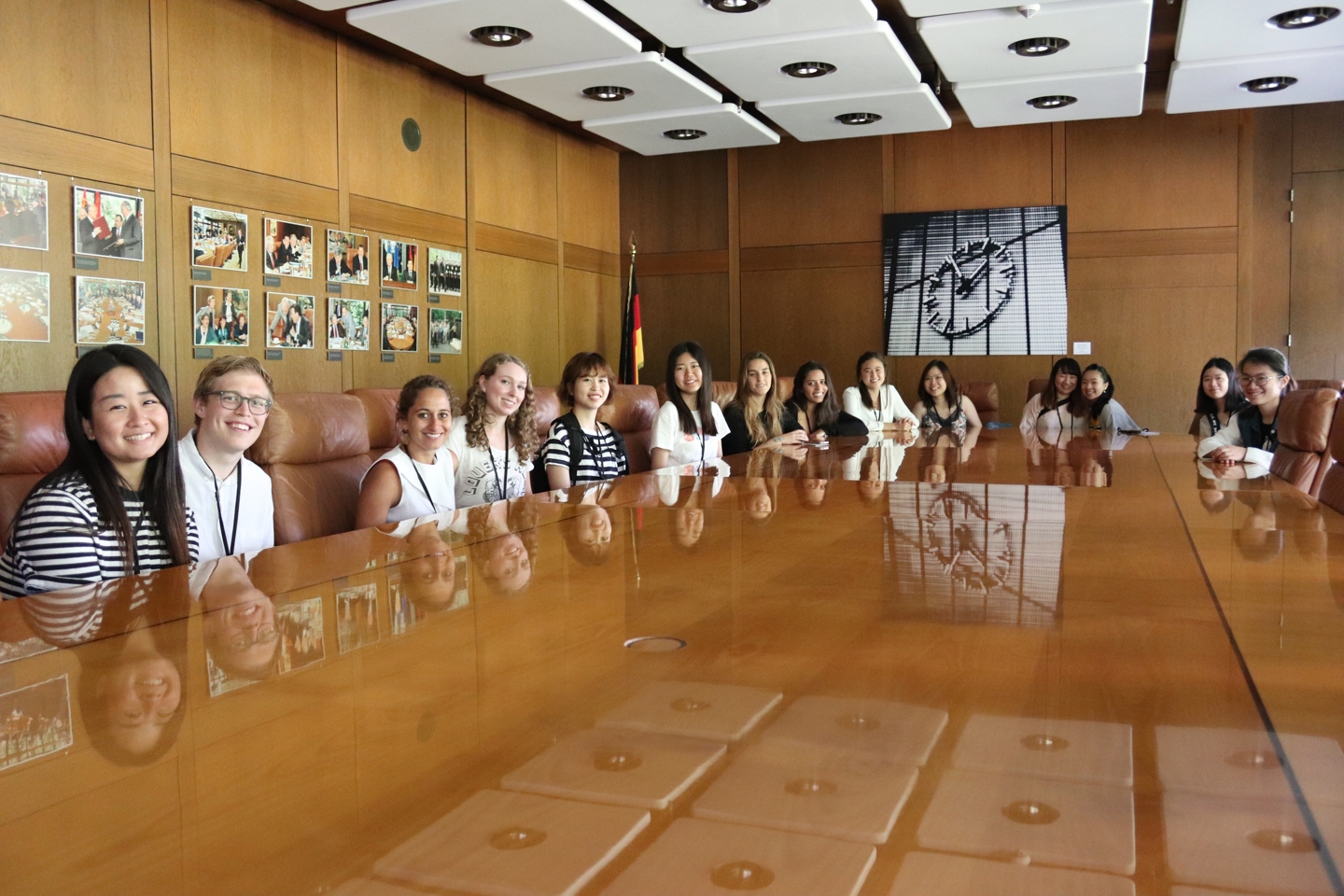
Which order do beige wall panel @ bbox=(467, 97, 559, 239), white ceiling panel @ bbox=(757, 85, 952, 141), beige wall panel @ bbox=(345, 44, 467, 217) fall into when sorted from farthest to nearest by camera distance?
1. beige wall panel @ bbox=(467, 97, 559, 239)
2. white ceiling panel @ bbox=(757, 85, 952, 141)
3. beige wall panel @ bbox=(345, 44, 467, 217)

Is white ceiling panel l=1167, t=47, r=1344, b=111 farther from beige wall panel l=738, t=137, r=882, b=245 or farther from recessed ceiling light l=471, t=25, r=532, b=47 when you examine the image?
recessed ceiling light l=471, t=25, r=532, b=47

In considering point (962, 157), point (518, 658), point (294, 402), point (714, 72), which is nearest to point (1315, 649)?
point (518, 658)

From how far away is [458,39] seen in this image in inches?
231

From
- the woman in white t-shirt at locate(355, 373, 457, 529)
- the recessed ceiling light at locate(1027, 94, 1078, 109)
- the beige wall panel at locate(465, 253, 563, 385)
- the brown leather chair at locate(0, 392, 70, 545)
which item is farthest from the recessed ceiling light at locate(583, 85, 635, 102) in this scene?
the brown leather chair at locate(0, 392, 70, 545)

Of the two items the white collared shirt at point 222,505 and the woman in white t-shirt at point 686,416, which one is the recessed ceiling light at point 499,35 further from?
the white collared shirt at point 222,505

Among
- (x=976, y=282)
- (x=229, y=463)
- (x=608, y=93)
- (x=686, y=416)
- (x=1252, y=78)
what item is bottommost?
(x=229, y=463)

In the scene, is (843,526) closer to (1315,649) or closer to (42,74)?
(1315,649)

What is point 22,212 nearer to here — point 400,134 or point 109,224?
point 109,224

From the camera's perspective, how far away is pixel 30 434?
2682 mm

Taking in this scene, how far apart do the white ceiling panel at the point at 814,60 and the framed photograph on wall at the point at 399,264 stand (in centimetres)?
227

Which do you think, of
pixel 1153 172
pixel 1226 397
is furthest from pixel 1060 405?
pixel 1153 172

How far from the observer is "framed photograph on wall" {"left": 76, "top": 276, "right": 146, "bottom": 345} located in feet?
16.1

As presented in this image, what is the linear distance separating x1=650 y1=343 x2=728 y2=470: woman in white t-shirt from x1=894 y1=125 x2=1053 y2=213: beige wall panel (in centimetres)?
491

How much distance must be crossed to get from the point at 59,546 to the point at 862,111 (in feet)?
22.1
